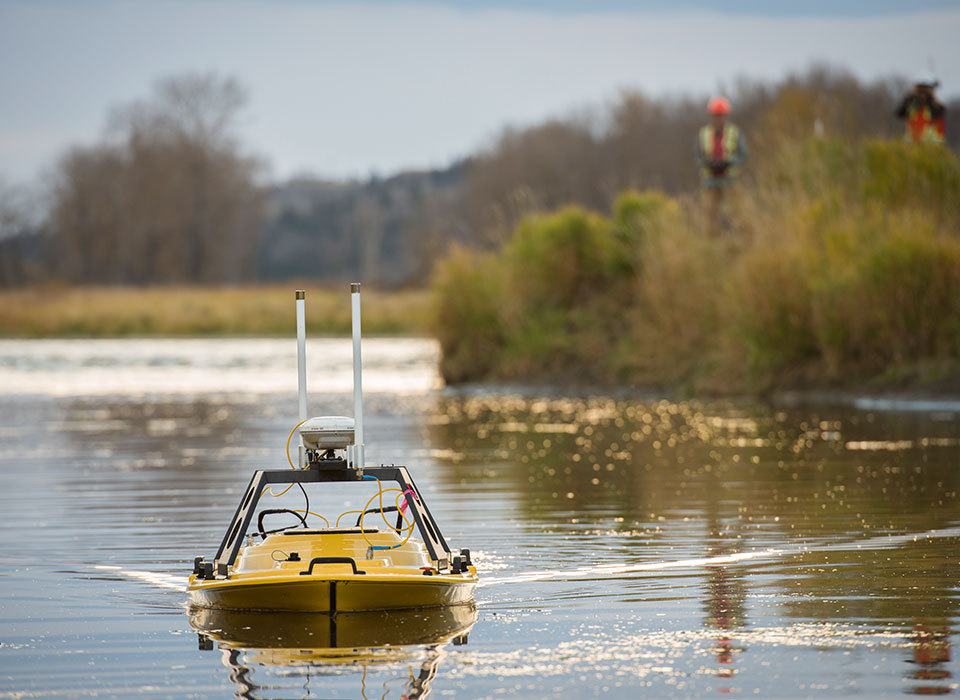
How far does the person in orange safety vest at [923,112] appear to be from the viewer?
3108 cm

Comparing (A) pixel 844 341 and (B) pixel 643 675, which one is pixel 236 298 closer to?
(A) pixel 844 341

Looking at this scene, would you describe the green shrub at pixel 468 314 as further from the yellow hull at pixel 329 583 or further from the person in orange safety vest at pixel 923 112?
the yellow hull at pixel 329 583

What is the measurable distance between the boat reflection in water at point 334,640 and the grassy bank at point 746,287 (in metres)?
17.4

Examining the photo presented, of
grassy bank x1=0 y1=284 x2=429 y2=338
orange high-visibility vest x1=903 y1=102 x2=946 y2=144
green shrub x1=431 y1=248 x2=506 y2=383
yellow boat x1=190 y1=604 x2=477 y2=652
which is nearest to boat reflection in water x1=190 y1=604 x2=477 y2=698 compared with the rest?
yellow boat x1=190 y1=604 x2=477 y2=652

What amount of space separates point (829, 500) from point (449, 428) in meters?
10.0

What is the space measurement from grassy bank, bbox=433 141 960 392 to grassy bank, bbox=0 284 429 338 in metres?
32.4

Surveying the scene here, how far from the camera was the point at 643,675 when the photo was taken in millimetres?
7812

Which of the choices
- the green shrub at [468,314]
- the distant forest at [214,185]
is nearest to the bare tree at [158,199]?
the distant forest at [214,185]

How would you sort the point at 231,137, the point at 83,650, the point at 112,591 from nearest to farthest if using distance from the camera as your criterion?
the point at 83,650
the point at 112,591
the point at 231,137

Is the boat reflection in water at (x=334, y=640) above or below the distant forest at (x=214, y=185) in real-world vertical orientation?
below

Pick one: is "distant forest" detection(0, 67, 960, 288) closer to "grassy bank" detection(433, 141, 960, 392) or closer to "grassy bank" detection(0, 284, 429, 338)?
"grassy bank" detection(0, 284, 429, 338)

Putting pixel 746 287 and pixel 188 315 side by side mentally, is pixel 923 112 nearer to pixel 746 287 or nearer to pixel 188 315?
pixel 746 287

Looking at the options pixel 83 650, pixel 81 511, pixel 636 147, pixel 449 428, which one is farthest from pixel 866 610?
pixel 636 147

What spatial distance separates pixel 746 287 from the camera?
90.0ft
